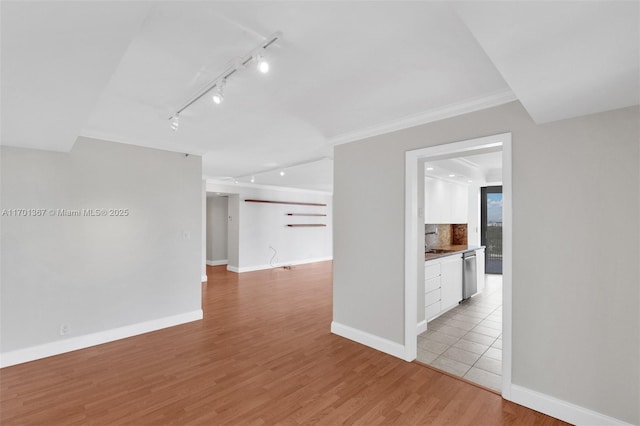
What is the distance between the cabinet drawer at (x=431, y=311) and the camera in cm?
416

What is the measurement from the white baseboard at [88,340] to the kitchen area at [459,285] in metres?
3.32

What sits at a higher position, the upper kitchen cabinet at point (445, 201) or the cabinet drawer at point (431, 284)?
the upper kitchen cabinet at point (445, 201)

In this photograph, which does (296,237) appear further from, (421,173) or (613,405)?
(613,405)

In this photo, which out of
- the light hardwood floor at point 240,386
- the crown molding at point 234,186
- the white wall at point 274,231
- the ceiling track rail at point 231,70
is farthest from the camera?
the white wall at point 274,231

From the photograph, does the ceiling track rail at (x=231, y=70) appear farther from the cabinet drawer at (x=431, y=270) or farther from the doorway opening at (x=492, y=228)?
the doorway opening at (x=492, y=228)

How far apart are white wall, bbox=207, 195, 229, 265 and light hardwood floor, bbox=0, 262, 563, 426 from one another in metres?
5.51

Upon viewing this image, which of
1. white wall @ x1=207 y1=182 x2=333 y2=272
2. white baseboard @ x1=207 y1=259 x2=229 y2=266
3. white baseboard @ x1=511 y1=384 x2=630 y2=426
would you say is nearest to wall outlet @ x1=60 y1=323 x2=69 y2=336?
white baseboard @ x1=511 y1=384 x2=630 y2=426

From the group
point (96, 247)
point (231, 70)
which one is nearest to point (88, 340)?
point (96, 247)

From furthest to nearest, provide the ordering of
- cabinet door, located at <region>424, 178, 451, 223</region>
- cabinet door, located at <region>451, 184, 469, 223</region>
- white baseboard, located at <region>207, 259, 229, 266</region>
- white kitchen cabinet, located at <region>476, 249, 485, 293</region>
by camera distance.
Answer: white baseboard, located at <region>207, 259, 229, 266</region>, white kitchen cabinet, located at <region>476, 249, 485, 293</region>, cabinet door, located at <region>451, 184, 469, 223</region>, cabinet door, located at <region>424, 178, 451, 223</region>

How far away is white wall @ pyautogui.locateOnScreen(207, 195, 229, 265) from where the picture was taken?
9.31 meters

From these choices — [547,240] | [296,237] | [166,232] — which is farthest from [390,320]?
[296,237]

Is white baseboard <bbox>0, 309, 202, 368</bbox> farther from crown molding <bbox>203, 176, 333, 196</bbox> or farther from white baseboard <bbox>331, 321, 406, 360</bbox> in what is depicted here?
crown molding <bbox>203, 176, 333, 196</bbox>

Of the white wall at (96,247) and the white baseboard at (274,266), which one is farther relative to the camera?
the white baseboard at (274,266)

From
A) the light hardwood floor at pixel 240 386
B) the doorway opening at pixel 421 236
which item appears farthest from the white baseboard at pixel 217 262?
the doorway opening at pixel 421 236
